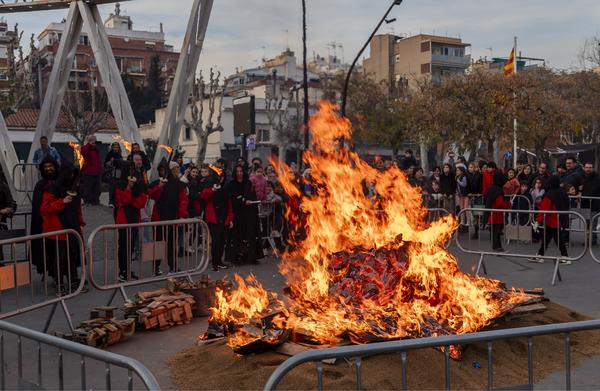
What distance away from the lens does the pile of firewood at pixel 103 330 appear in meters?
6.87

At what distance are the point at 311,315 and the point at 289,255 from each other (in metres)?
6.86

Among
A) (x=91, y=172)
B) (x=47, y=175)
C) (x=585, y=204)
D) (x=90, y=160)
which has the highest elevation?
(x=90, y=160)

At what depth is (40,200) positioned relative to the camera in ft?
32.2

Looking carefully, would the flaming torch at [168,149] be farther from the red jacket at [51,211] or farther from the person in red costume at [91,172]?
the red jacket at [51,211]

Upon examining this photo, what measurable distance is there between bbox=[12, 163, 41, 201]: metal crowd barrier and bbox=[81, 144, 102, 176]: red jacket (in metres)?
1.46

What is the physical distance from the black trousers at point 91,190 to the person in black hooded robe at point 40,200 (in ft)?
24.2

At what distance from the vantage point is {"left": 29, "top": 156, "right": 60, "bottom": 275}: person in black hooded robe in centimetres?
870

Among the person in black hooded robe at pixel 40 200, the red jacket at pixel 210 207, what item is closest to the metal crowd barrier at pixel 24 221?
the person in black hooded robe at pixel 40 200

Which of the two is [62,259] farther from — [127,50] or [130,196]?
[127,50]

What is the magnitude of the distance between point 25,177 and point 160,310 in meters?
11.4

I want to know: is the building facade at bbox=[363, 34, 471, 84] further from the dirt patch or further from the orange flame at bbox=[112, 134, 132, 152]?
the dirt patch

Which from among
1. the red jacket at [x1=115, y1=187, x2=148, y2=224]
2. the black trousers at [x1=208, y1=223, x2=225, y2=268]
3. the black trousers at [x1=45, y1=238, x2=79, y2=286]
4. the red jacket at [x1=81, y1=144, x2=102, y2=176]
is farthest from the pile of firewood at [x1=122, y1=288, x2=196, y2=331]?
the red jacket at [x1=81, y1=144, x2=102, y2=176]

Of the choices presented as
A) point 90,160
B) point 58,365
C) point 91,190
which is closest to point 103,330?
point 58,365

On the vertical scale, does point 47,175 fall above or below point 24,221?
above
